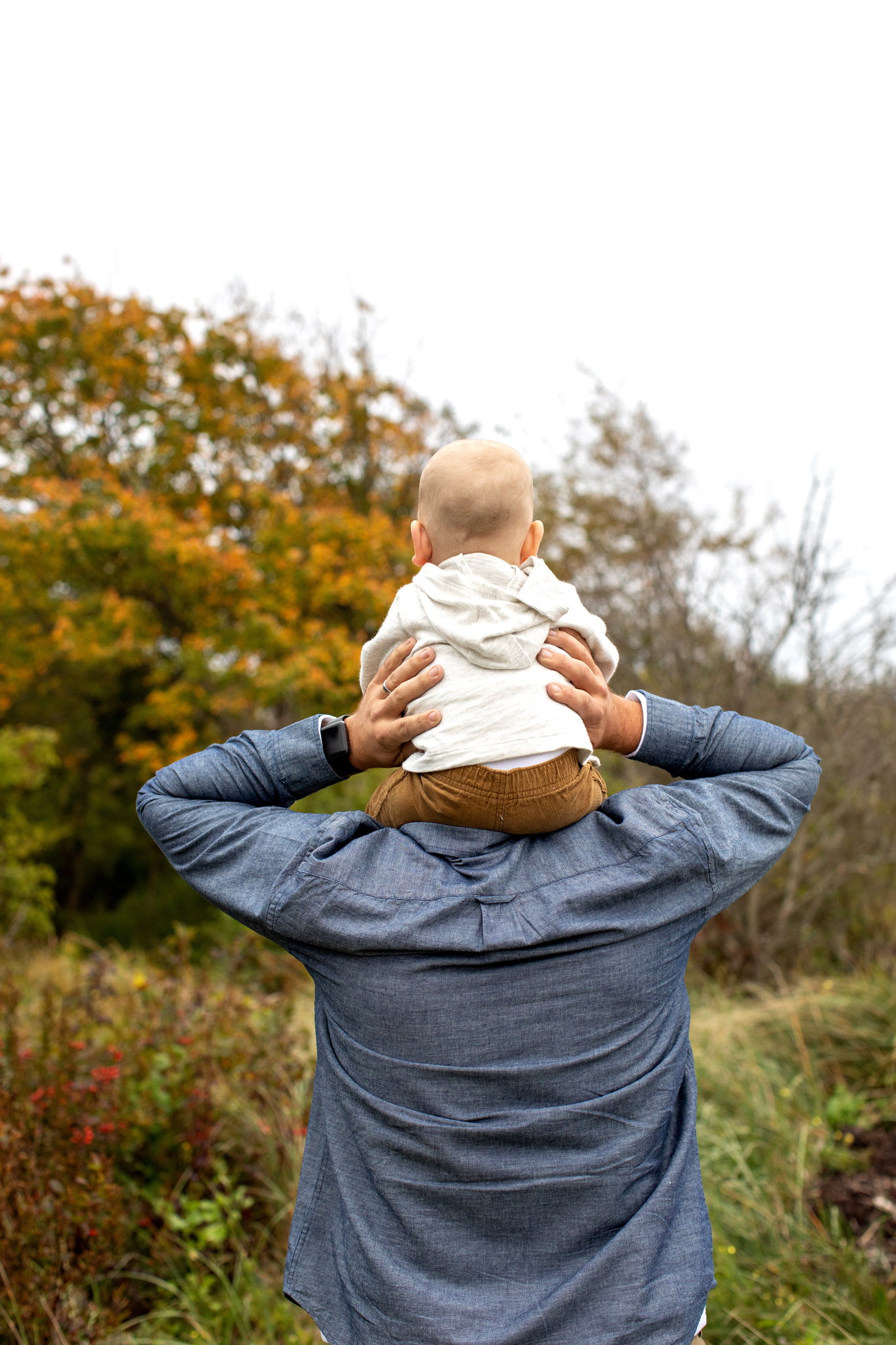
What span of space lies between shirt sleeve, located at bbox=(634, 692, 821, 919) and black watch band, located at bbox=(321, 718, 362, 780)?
18.7 inches

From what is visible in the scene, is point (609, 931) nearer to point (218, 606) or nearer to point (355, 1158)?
point (355, 1158)

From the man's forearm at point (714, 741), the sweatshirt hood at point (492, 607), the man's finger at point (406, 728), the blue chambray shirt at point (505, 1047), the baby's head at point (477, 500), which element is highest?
the baby's head at point (477, 500)

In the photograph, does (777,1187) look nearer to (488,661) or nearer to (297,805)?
(488,661)

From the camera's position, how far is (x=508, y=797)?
121cm

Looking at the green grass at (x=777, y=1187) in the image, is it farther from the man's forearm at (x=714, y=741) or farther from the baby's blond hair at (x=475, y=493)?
the baby's blond hair at (x=475, y=493)

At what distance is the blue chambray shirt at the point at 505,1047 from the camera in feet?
3.85

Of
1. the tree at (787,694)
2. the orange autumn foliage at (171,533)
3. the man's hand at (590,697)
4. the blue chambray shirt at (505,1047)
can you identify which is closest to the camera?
the blue chambray shirt at (505,1047)

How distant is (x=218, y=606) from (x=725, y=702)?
6.68 metres

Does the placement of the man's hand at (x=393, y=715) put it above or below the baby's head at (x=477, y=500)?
below

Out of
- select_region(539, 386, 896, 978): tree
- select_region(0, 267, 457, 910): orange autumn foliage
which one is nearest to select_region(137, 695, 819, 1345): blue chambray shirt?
select_region(539, 386, 896, 978): tree

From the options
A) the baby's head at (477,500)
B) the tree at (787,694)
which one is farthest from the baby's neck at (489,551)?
the tree at (787,694)

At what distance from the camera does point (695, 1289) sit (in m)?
1.21

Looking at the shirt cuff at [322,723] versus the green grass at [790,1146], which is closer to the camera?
the shirt cuff at [322,723]

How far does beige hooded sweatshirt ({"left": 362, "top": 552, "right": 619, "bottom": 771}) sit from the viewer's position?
1.23 meters
